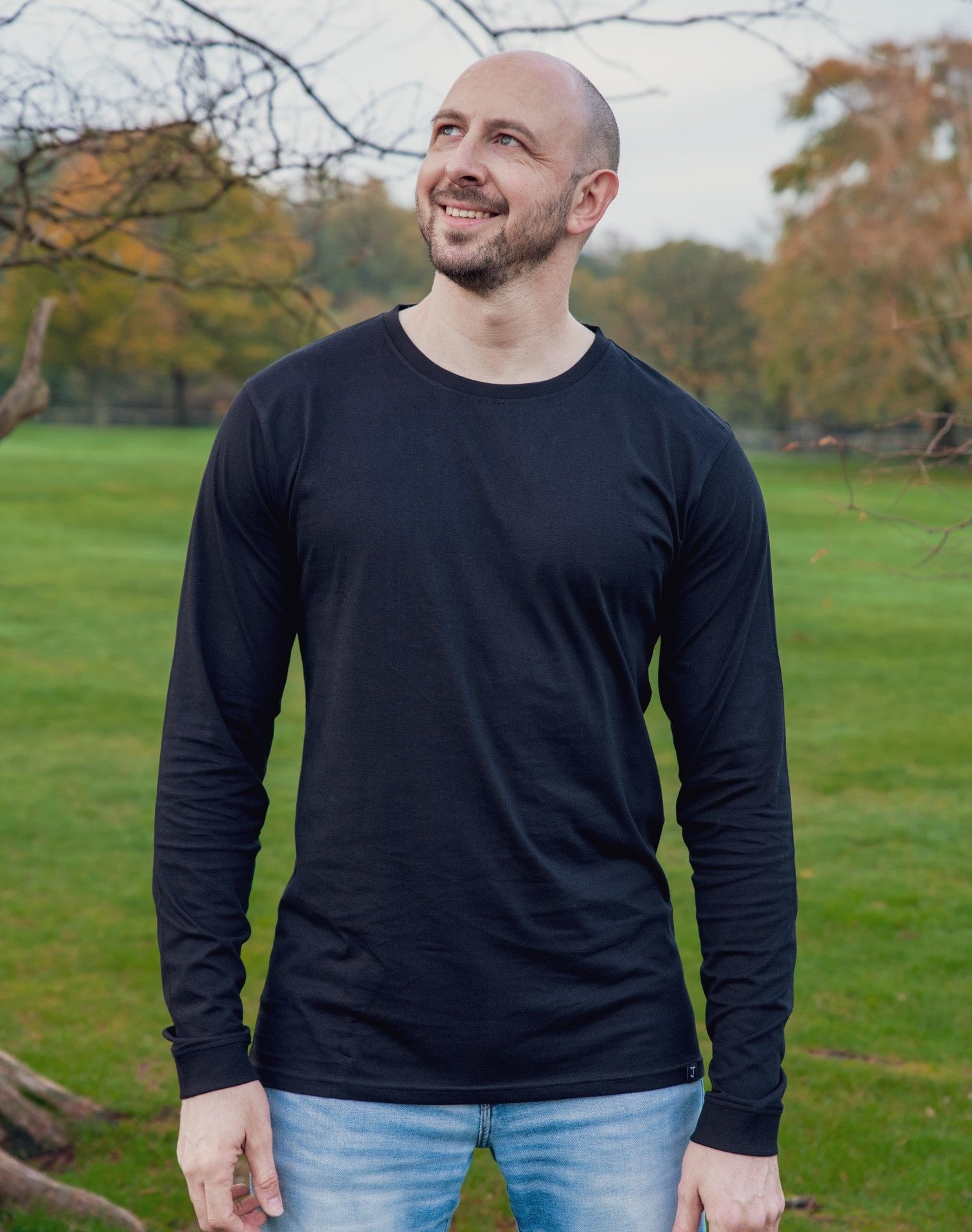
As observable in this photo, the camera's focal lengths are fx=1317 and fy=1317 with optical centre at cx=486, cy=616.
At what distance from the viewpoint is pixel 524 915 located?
70.4 inches

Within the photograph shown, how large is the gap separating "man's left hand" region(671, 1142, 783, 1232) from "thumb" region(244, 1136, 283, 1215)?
55 cm

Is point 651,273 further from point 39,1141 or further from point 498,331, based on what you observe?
point 498,331

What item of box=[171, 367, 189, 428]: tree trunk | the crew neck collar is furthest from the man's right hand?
box=[171, 367, 189, 428]: tree trunk

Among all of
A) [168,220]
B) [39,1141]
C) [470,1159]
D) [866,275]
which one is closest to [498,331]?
[470,1159]

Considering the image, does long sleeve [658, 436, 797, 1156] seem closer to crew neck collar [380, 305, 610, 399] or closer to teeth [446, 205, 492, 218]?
crew neck collar [380, 305, 610, 399]

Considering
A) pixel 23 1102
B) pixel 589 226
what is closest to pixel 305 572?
pixel 589 226

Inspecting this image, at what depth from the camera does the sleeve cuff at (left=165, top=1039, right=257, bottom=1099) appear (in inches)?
67.1

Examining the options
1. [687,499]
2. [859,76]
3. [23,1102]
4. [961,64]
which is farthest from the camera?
[961,64]

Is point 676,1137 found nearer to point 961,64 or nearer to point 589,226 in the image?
point 589,226

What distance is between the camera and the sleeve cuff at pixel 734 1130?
1.79m

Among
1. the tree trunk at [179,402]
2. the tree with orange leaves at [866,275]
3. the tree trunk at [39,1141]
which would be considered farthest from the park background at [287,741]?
the tree trunk at [179,402]

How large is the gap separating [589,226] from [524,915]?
1.00m

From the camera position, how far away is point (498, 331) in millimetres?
1882

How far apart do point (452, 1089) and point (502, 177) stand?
1.25m
